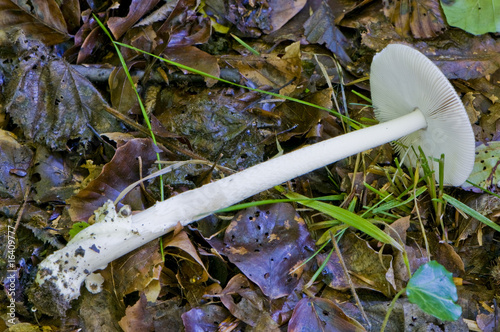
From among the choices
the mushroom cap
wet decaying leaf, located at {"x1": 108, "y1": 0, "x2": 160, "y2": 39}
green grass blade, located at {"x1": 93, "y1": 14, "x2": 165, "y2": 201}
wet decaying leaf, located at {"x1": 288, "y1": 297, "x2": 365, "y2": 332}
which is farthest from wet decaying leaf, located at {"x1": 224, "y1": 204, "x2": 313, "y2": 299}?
wet decaying leaf, located at {"x1": 108, "y1": 0, "x2": 160, "y2": 39}

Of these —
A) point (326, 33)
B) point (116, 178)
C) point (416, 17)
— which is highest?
point (416, 17)

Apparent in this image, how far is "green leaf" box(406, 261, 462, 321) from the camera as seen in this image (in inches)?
65.4

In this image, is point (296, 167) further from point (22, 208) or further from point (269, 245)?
point (22, 208)

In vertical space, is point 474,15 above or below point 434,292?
above

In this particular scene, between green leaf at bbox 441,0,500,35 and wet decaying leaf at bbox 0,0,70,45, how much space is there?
8.36 ft

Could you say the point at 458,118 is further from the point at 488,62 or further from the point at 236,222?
the point at 236,222

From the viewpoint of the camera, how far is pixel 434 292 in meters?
1.71

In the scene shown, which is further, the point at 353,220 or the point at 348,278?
the point at 353,220

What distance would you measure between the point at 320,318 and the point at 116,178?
131 centimetres

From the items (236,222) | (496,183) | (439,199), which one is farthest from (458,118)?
(236,222)

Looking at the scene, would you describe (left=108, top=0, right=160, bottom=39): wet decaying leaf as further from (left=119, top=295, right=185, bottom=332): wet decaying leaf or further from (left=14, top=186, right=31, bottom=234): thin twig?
(left=119, top=295, right=185, bottom=332): wet decaying leaf

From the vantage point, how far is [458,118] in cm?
194

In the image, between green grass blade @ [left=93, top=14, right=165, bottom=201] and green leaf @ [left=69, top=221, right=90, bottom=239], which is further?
green grass blade @ [left=93, top=14, right=165, bottom=201]

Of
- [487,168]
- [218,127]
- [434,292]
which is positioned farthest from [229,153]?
[487,168]
